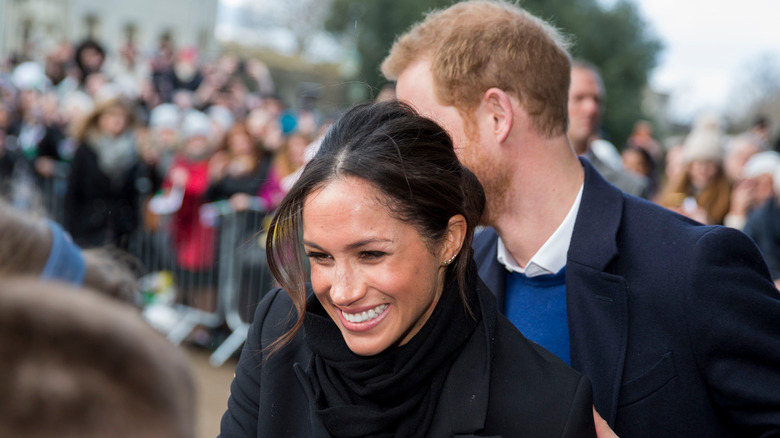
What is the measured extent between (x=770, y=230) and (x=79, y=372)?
20.9 ft

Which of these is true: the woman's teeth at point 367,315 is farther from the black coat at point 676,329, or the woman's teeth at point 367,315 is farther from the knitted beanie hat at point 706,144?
the knitted beanie hat at point 706,144

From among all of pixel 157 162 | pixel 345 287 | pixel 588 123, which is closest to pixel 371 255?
pixel 345 287

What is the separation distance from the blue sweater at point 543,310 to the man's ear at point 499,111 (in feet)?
1.52

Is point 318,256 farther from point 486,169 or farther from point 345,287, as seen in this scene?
point 486,169

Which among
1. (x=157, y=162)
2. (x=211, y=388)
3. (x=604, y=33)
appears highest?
(x=604, y=33)

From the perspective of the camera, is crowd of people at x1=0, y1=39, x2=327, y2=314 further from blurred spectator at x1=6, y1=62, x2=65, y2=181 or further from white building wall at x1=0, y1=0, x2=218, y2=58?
white building wall at x1=0, y1=0, x2=218, y2=58

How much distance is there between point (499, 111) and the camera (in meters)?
2.59

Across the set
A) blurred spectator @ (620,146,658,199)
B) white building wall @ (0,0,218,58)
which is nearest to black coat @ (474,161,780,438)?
blurred spectator @ (620,146,658,199)

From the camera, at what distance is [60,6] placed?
35.1 metres

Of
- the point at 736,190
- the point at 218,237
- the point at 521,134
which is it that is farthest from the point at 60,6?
the point at 521,134

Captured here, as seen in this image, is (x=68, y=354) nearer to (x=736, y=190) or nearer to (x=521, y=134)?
(x=521, y=134)

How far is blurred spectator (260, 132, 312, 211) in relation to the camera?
7.16 m

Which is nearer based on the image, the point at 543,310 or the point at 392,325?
the point at 392,325

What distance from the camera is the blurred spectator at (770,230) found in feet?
20.7
